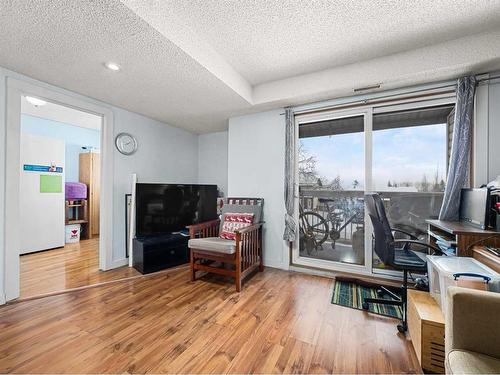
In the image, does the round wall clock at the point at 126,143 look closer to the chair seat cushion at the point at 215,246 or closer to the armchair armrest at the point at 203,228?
the armchair armrest at the point at 203,228

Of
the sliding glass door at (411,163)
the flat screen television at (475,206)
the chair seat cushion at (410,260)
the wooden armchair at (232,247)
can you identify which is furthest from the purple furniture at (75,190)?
the flat screen television at (475,206)

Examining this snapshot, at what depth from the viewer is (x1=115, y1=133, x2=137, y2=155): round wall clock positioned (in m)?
3.12

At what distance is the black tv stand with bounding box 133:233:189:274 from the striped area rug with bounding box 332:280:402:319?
214 cm

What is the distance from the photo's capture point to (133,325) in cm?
176

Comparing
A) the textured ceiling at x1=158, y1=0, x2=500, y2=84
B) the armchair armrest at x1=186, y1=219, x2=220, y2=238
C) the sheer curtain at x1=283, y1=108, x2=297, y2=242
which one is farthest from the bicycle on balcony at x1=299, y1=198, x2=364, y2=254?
the textured ceiling at x1=158, y1=0, x2=500, y2=84

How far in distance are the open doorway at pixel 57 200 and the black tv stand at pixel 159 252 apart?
0.82 ft

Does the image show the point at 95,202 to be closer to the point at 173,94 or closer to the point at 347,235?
the point at 173,94

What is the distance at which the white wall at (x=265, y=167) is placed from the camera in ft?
10.2

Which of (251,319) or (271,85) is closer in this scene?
(251,319)

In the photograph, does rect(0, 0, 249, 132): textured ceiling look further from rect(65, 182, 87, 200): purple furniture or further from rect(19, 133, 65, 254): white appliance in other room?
rect(65, 182, 87, 200): purple furniture

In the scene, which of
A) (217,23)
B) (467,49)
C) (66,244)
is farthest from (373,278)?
(66,244)

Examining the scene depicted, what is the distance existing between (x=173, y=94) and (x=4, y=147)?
1705 millimetres

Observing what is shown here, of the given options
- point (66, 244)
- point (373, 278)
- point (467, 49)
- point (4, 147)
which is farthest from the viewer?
point (66, 244)

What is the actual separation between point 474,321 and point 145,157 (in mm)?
3876
